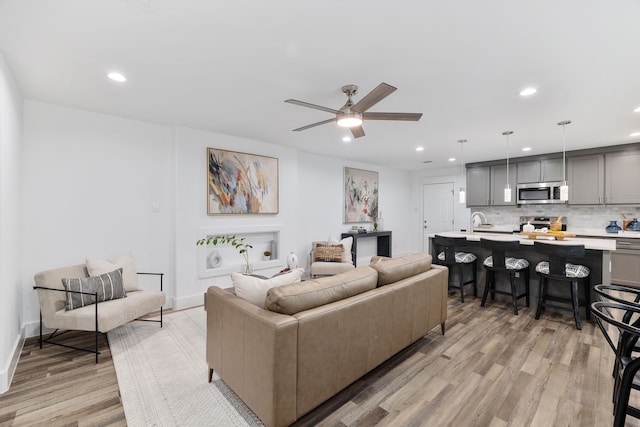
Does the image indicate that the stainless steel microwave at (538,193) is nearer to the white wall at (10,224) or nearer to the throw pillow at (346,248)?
the throw pillow at (346,248)

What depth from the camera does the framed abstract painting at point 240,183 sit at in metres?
4.16

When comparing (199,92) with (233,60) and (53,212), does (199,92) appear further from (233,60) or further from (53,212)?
(53,212)

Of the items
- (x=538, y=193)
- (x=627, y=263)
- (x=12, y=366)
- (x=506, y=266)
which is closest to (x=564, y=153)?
(x=538, y=193)

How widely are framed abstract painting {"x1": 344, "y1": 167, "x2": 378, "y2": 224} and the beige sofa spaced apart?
13.0ft

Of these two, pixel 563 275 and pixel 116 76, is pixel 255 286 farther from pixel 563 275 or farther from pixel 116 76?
pixel 563 275

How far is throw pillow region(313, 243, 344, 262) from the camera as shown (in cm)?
496

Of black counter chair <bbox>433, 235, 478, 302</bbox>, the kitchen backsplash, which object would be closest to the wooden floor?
black counter chair <bbox>433, 235, 478, 302</bbox>

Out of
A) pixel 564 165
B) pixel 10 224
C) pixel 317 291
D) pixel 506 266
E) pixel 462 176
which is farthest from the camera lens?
pixel 462 176

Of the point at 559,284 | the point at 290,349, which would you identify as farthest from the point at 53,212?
the point at 559,284

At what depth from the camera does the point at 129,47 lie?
2.06 m

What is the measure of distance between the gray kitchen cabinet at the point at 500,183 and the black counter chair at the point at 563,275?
2.98 metres

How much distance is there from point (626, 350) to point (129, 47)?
370cm

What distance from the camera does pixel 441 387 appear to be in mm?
2141

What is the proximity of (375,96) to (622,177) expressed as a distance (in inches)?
217
